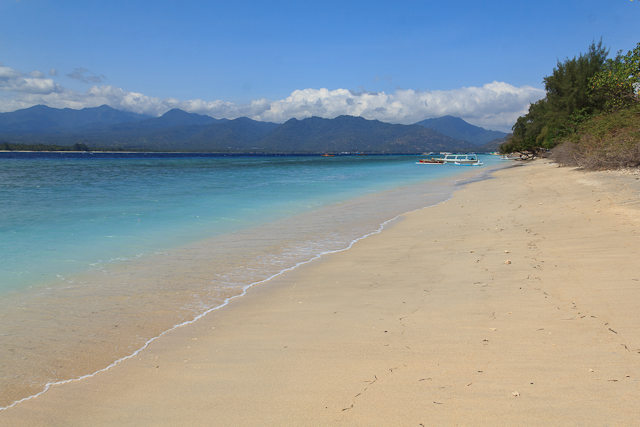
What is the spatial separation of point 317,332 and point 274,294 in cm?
177

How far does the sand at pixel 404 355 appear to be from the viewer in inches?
110

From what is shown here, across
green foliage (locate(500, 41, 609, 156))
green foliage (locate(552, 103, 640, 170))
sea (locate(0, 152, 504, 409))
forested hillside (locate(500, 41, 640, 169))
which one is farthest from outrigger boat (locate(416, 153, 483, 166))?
sea (locate(0, 152, 504, 409))

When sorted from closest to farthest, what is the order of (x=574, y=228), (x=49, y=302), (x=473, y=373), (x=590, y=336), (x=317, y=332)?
(x=473, y=373) → (x=590, y=336) → (x=317, y=332) → (x=49, y=302) → (x=574, y=228)

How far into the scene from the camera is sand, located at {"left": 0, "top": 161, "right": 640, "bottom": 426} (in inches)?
110

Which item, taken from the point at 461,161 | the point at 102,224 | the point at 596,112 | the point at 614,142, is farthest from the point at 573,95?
the point at 102,224

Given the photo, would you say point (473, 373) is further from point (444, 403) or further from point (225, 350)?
point (225, 350)

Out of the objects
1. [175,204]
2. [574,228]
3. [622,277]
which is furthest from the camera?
[175,204]

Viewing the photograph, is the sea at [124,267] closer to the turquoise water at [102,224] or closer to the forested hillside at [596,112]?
Result: the turquoise water at [102,224]

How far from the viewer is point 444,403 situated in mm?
2793

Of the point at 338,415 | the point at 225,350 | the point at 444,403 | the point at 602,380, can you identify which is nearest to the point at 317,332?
the point at 225,350

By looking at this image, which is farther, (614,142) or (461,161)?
(461,161)

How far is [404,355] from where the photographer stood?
140 inches

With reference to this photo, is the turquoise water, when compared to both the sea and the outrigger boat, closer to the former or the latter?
the sea

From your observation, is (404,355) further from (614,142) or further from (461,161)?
(461,161)
